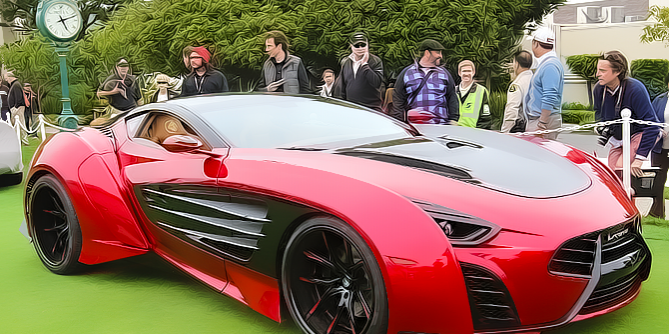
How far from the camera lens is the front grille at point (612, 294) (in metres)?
2.48

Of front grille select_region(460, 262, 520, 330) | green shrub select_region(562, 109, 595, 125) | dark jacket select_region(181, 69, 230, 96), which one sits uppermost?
dark jacket select_region(181, 69, 230, 96)

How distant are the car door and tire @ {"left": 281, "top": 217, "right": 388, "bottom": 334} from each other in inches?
19.8

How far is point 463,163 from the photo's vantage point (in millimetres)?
2805

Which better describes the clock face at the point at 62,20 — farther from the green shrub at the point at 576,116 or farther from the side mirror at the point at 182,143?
the green shrub at the point at 576,116

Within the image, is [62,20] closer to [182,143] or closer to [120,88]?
[120,88]

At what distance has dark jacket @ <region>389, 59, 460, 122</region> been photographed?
6066 millimetres

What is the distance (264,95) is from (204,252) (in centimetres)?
112

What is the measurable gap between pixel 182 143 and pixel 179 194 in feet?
0.88

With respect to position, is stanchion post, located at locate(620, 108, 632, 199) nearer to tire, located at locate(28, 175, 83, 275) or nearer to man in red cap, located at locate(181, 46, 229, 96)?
tire, located at locate(28, 175, 83, 275)

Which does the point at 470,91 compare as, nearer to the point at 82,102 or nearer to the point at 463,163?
the point at 463,163

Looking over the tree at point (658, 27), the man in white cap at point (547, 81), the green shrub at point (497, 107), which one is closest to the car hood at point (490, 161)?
the man in white cap at point (547, 81)

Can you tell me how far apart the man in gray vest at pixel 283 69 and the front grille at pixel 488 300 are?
17.1ft

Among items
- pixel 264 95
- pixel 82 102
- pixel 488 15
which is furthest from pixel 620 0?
pixel 264 95

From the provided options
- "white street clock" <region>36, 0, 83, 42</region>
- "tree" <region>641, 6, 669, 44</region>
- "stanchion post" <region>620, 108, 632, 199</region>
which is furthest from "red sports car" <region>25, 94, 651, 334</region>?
"tree" <region>641, 6, 669, 44</region>
